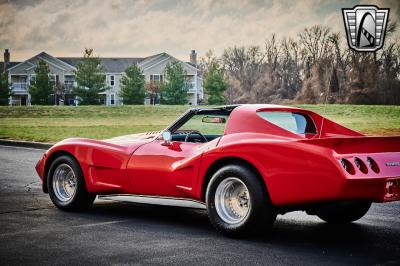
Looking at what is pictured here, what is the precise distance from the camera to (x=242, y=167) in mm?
6105

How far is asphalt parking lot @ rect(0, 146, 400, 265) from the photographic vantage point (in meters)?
5.36

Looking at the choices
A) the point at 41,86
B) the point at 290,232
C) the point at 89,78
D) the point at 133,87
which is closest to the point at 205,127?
the point at 290,232

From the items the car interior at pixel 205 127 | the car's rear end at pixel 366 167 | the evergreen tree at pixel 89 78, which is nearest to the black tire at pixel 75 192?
the car interior at pixel 205 127

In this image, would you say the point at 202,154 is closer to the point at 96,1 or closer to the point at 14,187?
the point at 14,187

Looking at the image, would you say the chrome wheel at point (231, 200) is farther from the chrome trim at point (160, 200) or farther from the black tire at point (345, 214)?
the black tire at point (345, 214)

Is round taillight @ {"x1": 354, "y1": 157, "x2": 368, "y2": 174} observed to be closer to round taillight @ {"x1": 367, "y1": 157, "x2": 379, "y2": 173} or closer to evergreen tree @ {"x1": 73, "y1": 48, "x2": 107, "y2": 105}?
round taillight @ {"x1": 367, "y1": 157, "x2": 379, "y2": 173}

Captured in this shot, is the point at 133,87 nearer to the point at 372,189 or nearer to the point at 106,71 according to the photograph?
the point at 106,71

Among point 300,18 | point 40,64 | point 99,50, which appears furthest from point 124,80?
point 300,18

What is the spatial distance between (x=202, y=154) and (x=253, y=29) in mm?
63863

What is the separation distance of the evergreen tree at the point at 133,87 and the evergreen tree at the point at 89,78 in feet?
9.03

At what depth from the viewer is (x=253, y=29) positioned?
69.1 metres

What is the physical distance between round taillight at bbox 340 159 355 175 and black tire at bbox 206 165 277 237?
78 centimetres

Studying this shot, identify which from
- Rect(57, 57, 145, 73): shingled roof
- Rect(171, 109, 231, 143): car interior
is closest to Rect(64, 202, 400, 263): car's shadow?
Rect(171, 109, 231, 143): car interior

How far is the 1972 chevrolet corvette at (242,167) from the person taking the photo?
5.65 metres
